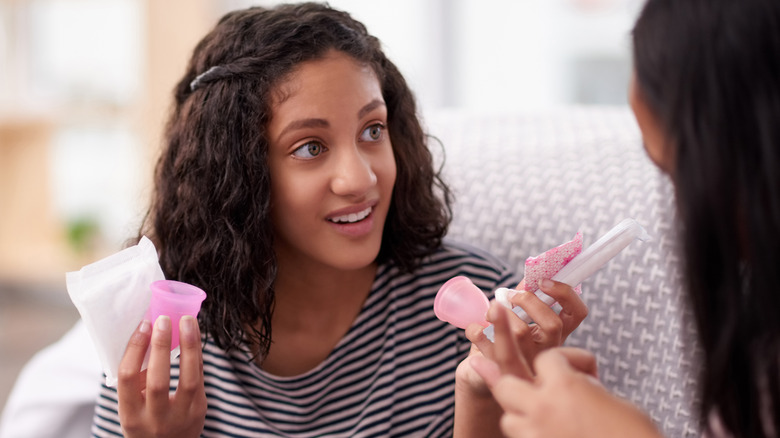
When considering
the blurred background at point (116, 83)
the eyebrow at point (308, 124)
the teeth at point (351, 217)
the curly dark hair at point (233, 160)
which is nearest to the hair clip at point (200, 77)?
the curly dark hair at point (233, 160)

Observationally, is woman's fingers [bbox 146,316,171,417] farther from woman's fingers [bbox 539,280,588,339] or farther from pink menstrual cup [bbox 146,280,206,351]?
woman's fingers [bbox 539,280,588,339]

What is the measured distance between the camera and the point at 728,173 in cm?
57

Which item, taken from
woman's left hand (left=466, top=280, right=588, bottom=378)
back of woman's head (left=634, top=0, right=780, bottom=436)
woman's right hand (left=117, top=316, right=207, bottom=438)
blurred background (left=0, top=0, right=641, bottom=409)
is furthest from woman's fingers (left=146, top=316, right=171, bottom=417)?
blurred background (left=0, top=0, right=641, bottom=409)

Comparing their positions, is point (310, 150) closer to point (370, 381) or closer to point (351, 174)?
point (351, 174)

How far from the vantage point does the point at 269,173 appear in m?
0.93

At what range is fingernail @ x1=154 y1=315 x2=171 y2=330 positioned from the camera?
0.74 meters

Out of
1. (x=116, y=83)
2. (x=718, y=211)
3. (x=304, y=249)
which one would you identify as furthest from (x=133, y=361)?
(x=116, y=83)

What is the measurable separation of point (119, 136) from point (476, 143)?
7.83 feet

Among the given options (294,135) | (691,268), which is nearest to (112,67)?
(294,135)

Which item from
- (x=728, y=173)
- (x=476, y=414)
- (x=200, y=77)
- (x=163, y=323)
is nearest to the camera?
(x=728, y=173)

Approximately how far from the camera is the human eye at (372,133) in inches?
37.0

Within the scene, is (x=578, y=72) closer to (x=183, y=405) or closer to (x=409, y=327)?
(x=409, y=327)

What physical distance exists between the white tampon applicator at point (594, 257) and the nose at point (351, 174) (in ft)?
0.69

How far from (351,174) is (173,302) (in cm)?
25
